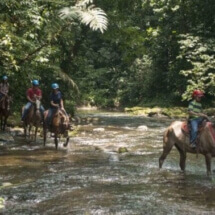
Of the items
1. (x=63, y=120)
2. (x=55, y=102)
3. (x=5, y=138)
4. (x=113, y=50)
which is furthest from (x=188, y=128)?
(x=113, y=50)

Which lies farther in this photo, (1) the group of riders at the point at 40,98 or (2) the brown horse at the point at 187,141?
(1) the group of riders at the point at 40,98

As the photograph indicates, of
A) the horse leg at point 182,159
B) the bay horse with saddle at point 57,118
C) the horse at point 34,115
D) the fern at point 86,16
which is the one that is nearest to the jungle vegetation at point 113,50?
the fern at point 86,16

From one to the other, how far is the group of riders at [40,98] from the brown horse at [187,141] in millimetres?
5269

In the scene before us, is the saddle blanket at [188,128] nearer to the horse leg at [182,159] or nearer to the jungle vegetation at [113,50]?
the horse leg at [182,159]

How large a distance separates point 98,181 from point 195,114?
321 cm

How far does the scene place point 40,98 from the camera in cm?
1652

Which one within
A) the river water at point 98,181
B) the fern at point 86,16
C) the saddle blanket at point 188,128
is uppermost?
the fern at point 86,16

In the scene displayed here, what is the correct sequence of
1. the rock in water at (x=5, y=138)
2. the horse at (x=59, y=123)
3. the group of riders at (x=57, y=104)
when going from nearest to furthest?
the group of riders at (x=57, y=104)
the horse at (x=59, y=123)
the rock in water at (x=5, y=138)

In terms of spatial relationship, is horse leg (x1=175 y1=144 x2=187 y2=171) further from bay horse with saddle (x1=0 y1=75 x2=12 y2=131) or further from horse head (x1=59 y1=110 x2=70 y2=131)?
bay horse with saddle (x1=0 y1=75 x2=12 y2=131)

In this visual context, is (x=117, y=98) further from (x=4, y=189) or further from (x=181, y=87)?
(x=4, y=189)

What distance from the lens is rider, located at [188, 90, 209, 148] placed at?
10.7 meters

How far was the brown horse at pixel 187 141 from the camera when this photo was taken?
10633 mm

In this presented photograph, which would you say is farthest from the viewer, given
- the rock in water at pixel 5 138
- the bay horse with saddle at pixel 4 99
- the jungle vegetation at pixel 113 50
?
the bay horse with saddle at pixel 4 99

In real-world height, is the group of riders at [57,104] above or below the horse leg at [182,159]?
above
